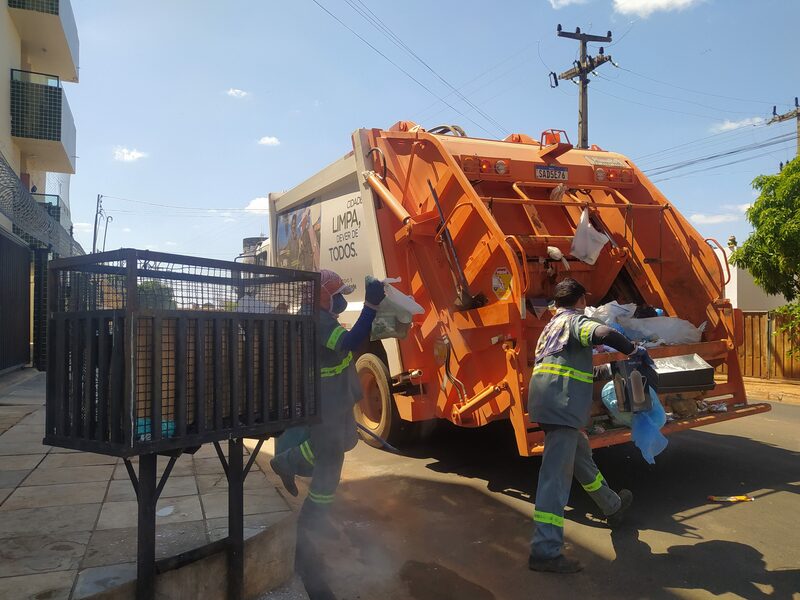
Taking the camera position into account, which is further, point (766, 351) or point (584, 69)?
point (584, 69)

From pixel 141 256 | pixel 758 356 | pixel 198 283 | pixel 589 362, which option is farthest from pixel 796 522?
pixel 758 356

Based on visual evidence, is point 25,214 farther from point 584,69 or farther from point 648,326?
point 584,69

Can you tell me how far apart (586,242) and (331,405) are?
8.54 feet

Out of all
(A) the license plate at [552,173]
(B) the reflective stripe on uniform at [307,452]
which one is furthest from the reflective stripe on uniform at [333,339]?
(A) the license plate at [552,173]

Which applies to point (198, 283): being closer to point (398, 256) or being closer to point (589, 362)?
point (589, 362)

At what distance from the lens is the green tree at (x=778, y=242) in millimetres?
9609

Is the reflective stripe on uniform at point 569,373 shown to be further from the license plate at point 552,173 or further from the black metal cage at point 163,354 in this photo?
the license plate at point 552,173

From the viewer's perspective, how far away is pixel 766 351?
431 inches

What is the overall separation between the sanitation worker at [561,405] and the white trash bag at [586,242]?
1346mm

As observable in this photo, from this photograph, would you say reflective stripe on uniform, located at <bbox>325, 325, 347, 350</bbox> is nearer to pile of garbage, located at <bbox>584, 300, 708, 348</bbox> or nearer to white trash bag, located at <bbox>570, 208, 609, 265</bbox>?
pile of garbage, located at <bbox>584, 300, 708, 348</bbox>

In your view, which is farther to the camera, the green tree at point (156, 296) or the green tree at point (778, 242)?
the green tree at point (778, 242)

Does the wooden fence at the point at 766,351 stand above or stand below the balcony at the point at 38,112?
below

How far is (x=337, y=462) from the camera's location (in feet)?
10.7

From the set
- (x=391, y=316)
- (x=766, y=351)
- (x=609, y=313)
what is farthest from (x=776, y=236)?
(x=391, y=316)
